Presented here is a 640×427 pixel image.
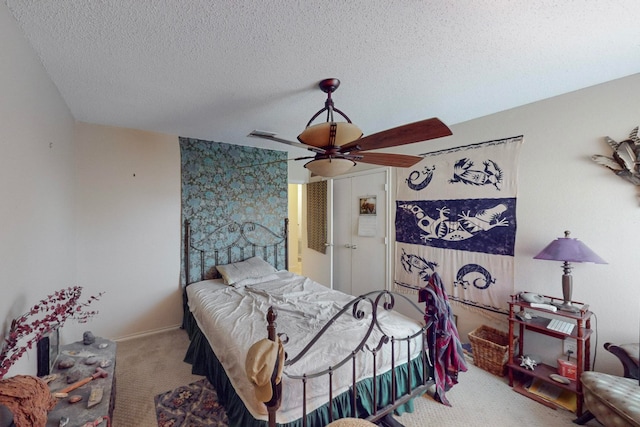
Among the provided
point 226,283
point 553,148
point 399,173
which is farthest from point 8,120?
point 553,148

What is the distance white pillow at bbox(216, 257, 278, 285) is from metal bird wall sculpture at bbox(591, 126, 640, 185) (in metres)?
3.36

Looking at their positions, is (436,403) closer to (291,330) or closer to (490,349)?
(490,349)

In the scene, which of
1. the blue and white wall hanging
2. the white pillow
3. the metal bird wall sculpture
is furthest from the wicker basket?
the white pillow

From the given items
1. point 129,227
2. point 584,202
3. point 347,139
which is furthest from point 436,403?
point 129,227

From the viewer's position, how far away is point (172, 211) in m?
3.22

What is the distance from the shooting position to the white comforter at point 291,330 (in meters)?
1.45

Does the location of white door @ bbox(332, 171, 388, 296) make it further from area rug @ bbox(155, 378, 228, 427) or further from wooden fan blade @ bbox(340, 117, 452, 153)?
area rug @ bbox(155, 378, 228, 427)

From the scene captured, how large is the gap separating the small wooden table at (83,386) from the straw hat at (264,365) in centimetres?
84

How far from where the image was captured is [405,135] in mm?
1518

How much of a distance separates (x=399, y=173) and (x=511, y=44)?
5.97 feet

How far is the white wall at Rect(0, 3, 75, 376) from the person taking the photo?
3.79 ft

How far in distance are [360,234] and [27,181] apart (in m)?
3.21

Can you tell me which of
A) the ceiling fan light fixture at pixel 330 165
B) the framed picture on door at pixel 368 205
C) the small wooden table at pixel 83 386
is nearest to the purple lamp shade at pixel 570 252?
the ceiling fan light fixture at pixel 330 165

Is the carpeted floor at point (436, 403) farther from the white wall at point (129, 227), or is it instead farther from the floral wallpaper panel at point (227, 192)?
the floral wallpaper panel at point (227, 192)
